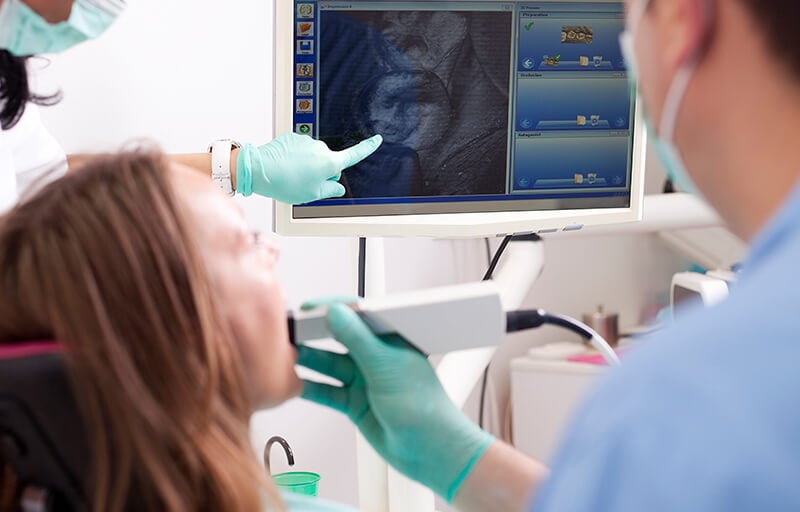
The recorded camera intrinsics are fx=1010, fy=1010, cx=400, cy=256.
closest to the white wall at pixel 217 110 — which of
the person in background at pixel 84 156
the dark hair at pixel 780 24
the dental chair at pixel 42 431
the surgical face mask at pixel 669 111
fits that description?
the person in background at pixel 84 156

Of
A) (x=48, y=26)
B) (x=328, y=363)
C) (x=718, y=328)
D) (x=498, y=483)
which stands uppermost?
(x=48, y=26)

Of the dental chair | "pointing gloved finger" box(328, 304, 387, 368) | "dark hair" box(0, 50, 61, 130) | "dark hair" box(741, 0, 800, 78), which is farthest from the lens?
"dark hair" box(0, 50, 61, 130)

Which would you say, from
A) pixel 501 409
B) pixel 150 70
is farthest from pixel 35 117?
pixel 501 409

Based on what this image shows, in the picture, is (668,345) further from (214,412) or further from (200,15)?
(200,15)

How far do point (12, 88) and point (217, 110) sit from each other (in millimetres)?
591

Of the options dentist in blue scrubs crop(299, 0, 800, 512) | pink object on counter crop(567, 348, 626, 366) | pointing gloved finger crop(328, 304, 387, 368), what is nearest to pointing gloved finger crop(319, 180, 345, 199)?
pointing gloved finger crop(328, 304, 387, 368)

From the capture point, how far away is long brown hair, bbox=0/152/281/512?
86 cm

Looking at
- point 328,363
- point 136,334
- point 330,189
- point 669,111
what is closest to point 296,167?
point 330,189

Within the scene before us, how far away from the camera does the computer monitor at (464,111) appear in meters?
1.60

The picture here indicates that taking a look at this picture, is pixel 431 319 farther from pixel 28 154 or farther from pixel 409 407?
pixel 28 154

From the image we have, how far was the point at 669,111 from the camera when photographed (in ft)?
2.75

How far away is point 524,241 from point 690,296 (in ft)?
1.19

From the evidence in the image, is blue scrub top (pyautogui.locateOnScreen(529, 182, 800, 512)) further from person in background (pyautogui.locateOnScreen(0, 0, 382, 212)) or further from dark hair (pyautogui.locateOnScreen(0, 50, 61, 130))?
dark hair (pyautogui.locateOnScreen(0, 50, 61, 130))

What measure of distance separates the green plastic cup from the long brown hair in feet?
2.89
